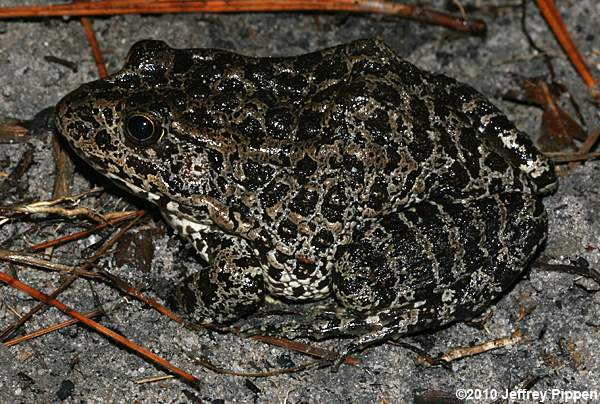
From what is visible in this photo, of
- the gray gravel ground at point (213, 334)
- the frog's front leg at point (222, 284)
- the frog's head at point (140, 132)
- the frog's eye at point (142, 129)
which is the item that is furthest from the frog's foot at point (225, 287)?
the frog's eye at point (142, 129)

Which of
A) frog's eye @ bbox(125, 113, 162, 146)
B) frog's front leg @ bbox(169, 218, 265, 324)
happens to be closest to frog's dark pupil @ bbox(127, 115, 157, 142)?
frog's eye @ bbox(125, 113, 162, 146)

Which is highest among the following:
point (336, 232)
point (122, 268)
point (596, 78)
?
point (596, 78)

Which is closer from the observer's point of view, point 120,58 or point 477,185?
point 477,185

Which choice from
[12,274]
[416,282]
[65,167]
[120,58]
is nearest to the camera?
[416,282]

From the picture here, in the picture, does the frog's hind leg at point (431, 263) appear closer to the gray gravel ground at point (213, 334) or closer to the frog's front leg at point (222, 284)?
the gray gravel ground at point (213, 334)

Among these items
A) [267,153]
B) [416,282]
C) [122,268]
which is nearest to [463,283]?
[416,282]

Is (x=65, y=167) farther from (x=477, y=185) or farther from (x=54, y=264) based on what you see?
(x=477, y=185)

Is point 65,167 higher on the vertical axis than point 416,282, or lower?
A: higher

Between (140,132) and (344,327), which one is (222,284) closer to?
(344,327)
